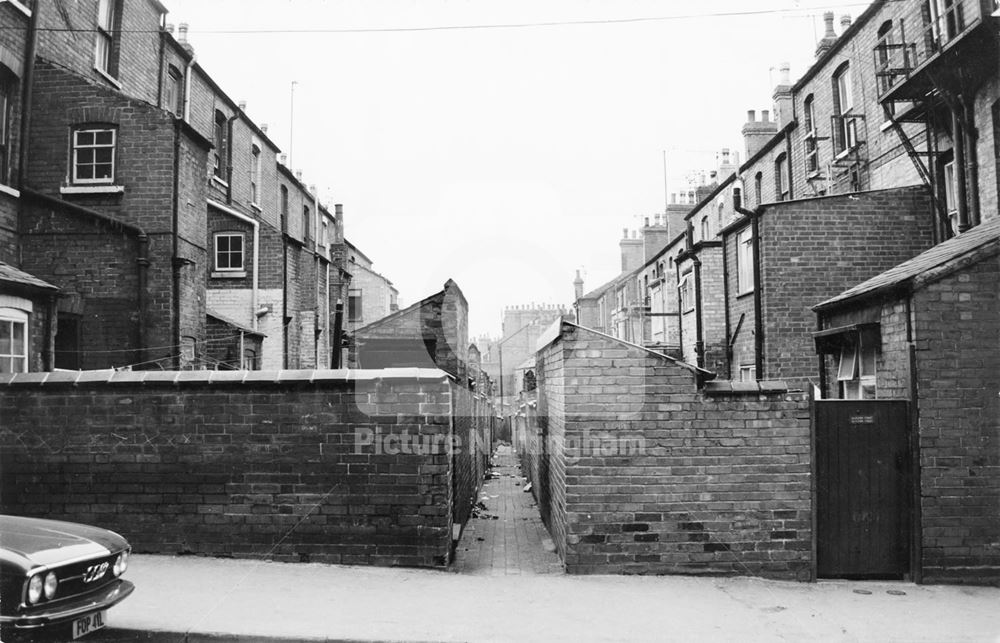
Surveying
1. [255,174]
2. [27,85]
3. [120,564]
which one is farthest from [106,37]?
[120,564]

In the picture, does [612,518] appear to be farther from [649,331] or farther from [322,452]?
[649,331]

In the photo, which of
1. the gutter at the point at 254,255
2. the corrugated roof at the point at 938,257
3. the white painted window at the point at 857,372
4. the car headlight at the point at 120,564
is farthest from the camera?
the gutter at the point at 254,255

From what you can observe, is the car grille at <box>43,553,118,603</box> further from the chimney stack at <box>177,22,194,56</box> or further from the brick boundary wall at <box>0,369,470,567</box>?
the chimney stack at <box>177,22,194,56</box>

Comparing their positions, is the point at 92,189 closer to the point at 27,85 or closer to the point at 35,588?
the point at 27,85

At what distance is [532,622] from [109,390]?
525 cm

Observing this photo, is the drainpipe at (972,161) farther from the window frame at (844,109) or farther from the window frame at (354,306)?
the window frame at (354,306)

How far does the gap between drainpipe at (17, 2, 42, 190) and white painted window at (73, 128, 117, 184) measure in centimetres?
77

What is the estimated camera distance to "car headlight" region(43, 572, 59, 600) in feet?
14.4

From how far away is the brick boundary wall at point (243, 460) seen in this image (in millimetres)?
7023

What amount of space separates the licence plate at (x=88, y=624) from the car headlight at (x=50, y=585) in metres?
0.26

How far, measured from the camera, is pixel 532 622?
555 centimetres

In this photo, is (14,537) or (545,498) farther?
(545,498)

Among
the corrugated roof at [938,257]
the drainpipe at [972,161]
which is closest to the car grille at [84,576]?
the corrugated roof at [938,257]

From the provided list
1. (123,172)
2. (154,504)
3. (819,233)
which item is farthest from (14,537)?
(819,233)
